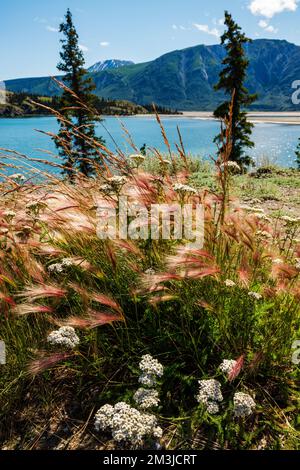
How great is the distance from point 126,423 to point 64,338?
0.59 metres

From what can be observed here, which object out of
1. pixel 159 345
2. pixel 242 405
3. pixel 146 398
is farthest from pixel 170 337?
pixel 242 405

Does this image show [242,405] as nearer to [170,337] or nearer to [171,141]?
[170,337]

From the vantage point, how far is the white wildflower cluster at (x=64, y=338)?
6.50ft

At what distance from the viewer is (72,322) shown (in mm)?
2090

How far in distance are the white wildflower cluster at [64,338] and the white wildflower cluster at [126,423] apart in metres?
0.42

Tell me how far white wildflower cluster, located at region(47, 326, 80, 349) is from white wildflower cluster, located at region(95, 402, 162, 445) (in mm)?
420

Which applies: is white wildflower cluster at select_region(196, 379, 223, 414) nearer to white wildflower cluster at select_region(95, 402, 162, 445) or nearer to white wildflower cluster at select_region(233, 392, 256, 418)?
white wildflower cluster at select_region(233, 392, 256, 418)

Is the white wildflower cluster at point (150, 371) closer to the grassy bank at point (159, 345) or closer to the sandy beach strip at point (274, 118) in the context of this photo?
the grassy bank at point (159, 345)

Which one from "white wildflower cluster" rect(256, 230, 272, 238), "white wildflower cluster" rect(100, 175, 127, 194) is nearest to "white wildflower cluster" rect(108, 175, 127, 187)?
"white wildflower cluster" rect(100, 175, 127, 194)

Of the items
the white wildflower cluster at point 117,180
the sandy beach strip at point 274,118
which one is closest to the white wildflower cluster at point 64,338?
the white wildflower cluster at point 117,180

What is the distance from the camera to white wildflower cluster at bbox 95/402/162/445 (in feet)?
5.76

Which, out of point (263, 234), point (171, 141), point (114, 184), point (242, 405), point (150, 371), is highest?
point (114, 184)

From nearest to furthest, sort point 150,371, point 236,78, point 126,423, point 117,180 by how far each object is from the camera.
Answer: point 126,423
point 150,371
point 117,180
point 236,78

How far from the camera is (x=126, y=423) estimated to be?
1.78m
